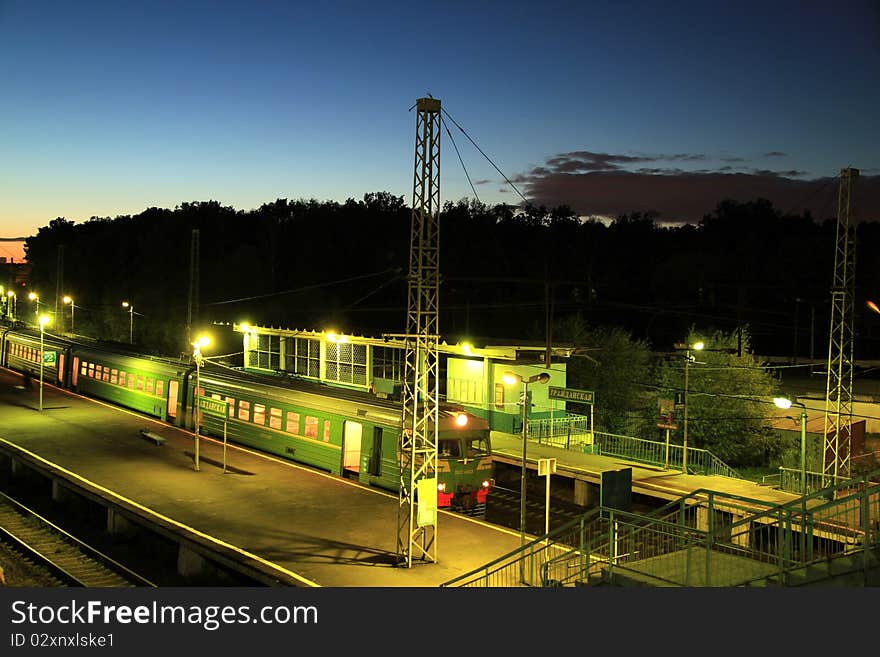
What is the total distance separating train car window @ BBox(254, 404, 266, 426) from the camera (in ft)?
91.0

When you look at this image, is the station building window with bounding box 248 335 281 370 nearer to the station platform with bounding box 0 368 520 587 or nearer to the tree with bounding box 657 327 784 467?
the station platform with bounding box 0 368 520 587

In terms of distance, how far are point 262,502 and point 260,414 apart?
6.95 m

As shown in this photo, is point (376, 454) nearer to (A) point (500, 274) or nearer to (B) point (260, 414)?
(B) point (260, 414)

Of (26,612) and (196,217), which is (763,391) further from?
(196,217)

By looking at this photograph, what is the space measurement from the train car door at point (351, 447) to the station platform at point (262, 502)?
468mm

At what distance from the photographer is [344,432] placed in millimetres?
23828

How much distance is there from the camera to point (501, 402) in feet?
109

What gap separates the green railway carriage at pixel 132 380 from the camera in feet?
108

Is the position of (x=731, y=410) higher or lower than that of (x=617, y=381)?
lower

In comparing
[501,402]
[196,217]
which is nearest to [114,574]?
[501,402]

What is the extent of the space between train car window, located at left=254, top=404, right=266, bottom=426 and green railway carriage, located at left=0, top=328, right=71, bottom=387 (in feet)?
55.7

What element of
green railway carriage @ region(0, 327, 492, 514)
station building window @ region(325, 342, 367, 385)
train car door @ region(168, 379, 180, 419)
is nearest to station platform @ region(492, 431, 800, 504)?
green railway carriage @ region(0, 327, 492, 514)

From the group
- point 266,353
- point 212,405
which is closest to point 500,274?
point 266,353

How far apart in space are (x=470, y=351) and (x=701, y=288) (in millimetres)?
33593
